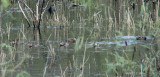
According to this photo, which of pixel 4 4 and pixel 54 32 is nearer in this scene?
pixel 4 4

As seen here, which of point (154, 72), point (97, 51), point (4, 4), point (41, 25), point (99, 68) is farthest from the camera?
point (41, 25)

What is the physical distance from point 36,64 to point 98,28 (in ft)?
18.2

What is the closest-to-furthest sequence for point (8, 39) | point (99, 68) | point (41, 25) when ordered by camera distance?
point (99, 68) → point (8, 39) → point (41, 25)

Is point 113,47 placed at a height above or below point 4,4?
below

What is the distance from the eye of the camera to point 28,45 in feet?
40.1

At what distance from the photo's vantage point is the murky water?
866 cm

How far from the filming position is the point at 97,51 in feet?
37.4

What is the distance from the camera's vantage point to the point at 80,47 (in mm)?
7379

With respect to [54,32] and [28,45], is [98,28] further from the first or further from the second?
[28,45]

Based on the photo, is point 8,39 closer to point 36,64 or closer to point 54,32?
point 54,32

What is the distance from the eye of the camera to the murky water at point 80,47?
8664 millimetres

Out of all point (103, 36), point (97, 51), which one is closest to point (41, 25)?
point (103, 36)

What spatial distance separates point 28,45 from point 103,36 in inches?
96.6

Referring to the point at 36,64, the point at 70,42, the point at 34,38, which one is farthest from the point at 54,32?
the point at 36,64
